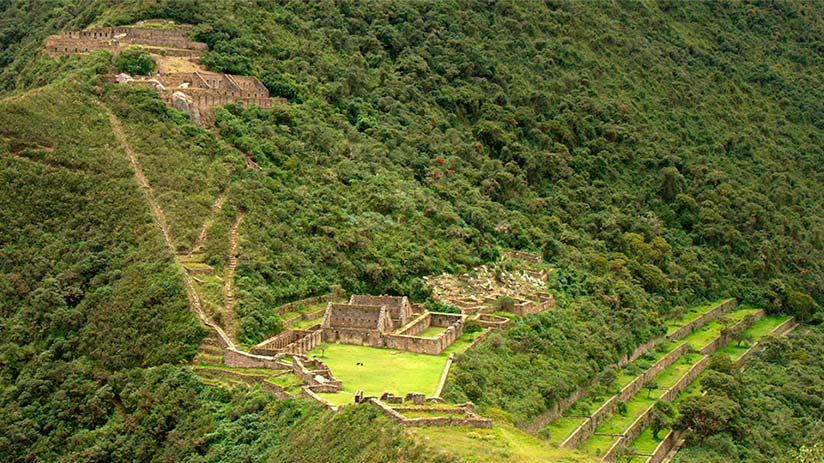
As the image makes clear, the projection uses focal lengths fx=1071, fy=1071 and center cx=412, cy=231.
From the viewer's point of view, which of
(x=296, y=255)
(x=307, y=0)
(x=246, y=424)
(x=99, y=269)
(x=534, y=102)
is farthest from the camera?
(x=534, y=102)

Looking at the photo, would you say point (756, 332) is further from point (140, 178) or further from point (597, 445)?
point (140, 178)

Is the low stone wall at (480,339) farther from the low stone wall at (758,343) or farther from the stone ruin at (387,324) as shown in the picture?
the low stone wall at (758,343)

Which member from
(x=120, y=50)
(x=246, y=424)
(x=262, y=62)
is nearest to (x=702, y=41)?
(x=262, y=62)

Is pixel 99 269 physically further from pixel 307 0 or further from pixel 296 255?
pixel 307 0

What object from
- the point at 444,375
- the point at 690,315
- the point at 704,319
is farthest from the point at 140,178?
the point at 704,319

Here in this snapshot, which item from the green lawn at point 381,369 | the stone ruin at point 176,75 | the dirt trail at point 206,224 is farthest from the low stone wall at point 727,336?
the dirt trail at point 206,224

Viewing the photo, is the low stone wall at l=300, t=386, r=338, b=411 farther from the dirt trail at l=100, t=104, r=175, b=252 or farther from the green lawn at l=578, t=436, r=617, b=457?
the green lawn at l=578, t=436, r=617, b=457
